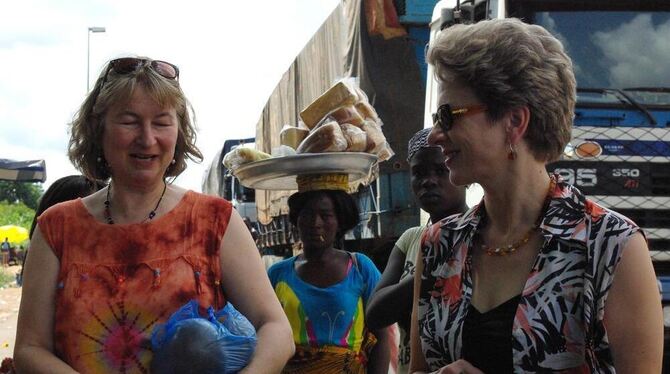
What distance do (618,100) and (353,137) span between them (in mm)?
3374

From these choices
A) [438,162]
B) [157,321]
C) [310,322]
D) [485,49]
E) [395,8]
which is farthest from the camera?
[395,8]

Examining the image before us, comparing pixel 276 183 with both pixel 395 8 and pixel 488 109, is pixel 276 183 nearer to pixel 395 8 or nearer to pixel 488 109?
pixel 488 109

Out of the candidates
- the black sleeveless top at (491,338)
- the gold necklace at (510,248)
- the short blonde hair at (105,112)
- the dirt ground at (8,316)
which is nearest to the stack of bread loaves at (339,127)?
the short blonde hair at (105,112)

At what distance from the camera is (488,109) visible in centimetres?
231

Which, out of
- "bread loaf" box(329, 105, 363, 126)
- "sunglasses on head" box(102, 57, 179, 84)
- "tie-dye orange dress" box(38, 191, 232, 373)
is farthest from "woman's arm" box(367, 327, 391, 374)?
"sunglasses on head" box(102, 57, 179, 84)

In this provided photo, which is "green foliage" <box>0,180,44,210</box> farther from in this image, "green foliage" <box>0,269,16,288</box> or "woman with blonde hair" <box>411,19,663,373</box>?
"woman with blonde hair" <box>411,19,663,373</box>

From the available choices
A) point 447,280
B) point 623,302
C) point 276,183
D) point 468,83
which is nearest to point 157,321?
point 447,280

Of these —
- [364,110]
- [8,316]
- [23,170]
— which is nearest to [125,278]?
[364,110]

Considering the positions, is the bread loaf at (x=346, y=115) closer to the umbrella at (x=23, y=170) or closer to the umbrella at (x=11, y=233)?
the umbrella at (x=23, y=170)

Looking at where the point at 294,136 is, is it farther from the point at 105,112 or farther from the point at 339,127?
the point at 105,112

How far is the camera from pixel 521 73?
7.38 feet

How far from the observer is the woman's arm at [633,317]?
206 cm

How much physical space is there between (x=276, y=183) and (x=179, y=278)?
7.70 feet

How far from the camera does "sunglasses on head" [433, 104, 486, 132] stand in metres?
2.32
